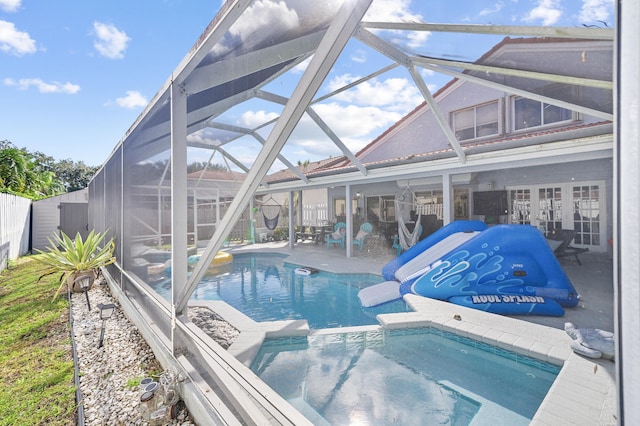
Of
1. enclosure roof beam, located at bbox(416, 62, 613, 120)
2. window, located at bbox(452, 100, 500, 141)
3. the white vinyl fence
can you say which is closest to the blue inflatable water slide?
enclosure roof beam, located at bbox(416, 62, 613, 120)

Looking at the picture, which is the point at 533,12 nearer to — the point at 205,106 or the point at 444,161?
the point at 205,106

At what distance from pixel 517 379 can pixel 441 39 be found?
3.89 metres

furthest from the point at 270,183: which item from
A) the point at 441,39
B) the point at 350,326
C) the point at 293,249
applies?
the point at 441,39

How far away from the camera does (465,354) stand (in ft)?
12.3

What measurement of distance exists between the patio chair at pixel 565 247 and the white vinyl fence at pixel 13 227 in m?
13.8

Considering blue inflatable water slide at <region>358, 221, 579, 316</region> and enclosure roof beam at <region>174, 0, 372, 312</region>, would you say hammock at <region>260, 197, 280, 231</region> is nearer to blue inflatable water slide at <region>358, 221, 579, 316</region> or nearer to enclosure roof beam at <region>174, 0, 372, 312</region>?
blue inflatable water slide at <region>358, 221, 579, 316</region>

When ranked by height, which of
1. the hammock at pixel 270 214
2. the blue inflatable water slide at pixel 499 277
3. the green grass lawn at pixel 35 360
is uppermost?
the hammock at pixel 270 214

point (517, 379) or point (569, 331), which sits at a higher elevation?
point (569, 331)

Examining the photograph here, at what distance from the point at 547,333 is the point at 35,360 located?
20.0 feet

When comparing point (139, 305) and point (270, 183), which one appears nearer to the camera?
point (139, 305)

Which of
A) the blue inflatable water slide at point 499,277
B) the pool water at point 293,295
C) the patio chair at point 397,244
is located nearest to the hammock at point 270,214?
the pool water at point 293,295

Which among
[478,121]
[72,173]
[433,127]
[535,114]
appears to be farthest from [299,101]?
[72,173]

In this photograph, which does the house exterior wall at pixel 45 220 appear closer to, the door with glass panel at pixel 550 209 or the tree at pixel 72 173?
the door with glass panel at pixel 550 209

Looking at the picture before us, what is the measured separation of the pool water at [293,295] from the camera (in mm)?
5227
